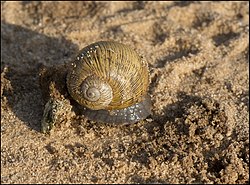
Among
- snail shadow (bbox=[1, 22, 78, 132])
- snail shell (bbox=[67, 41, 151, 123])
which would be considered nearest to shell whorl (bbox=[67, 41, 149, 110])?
snail shell (bbox=[67, 41, 151, 123])

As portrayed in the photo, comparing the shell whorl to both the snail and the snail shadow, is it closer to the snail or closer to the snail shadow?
the snail

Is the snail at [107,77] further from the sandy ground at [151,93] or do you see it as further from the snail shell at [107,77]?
the sandy ground at [151,93]

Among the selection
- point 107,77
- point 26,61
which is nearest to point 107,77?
point 107,77

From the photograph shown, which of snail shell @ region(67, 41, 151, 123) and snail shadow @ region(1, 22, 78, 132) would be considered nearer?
snail shell @ region(67, 41, 151, 123)

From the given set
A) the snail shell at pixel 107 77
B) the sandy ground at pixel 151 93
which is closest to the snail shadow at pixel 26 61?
the sandy ground at pixel 151 93

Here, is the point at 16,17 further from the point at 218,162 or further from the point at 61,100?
the point at 218,162
